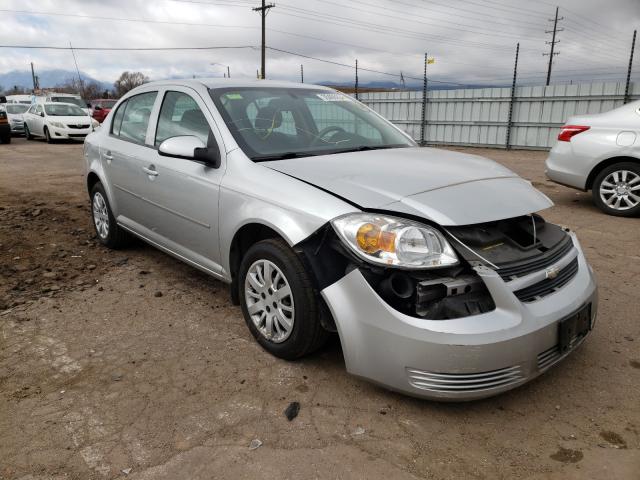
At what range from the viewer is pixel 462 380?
2236 millimetres

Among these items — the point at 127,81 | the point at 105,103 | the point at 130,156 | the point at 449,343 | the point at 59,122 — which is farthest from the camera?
the point at 127,81

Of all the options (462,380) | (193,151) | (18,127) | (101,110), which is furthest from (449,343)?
(18,127)

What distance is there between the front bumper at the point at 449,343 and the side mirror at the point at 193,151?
1.28 metres

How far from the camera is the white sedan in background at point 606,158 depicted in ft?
20.2

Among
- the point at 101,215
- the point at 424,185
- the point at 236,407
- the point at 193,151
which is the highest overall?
the point at 193,151

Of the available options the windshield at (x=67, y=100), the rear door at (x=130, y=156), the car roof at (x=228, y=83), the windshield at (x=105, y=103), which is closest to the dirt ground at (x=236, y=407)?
the rear door at (x=130, y=156)

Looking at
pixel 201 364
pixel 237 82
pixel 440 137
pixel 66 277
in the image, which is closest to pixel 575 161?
pixel 237 82

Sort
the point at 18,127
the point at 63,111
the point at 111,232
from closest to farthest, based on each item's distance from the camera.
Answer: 1. the point at 111,232
2. the point at 63,111
3. the point at 18,127

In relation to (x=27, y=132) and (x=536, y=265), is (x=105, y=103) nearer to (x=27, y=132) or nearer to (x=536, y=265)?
(x=27, y=132)

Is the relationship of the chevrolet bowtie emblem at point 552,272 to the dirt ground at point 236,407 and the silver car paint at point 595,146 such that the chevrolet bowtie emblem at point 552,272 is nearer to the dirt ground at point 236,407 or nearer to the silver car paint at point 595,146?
the dirt ground at point 236,407

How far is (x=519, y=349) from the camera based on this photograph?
7.36ft

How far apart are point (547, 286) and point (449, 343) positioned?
70 cm

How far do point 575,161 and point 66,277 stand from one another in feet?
19.9

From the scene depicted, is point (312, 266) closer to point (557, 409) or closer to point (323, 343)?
point (323, 343)
